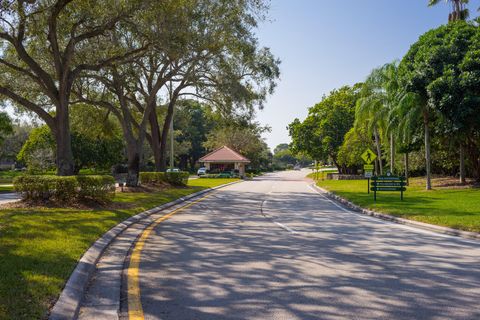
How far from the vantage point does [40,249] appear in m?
8.42

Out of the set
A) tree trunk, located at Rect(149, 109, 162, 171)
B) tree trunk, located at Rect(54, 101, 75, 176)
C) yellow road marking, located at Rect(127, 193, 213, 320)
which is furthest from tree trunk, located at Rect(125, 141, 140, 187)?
yellow road marking, located at Rect(127, 193, 213, 320)

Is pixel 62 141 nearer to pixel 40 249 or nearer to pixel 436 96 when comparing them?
pixel 40 249

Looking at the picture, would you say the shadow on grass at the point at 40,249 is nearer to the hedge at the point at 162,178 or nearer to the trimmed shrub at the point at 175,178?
the hedge at the point at 162,178

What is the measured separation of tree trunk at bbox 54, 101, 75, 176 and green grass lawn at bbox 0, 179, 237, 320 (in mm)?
3795

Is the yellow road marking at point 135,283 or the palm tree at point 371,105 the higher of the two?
the palm tree at point 371,105

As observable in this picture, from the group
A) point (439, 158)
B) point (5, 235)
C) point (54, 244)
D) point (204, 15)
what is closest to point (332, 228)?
point (54, 244)

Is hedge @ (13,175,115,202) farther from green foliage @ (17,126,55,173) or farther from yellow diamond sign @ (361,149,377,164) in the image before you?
green foliage @ (17,126,55,173)

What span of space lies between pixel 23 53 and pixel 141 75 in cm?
1324

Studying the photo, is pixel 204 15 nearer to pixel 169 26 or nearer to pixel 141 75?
pixel 169 26

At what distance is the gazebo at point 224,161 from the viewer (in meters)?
70.5

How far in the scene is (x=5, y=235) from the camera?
983cm

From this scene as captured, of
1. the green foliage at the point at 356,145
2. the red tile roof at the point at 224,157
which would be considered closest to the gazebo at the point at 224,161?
the red tile roof at the point at 224,157

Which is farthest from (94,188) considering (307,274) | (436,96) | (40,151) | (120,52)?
(40,151)

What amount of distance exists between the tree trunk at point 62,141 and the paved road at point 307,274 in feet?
27.6
